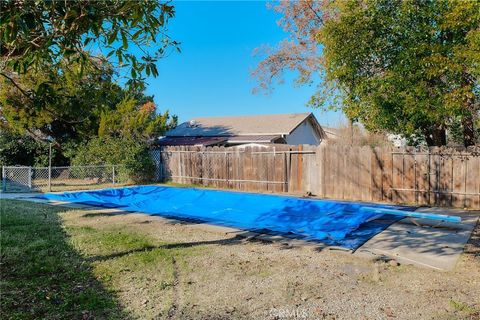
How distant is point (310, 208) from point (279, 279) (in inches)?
203

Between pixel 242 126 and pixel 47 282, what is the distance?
70.1 ft

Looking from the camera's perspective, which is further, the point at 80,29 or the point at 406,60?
the point at 406,60

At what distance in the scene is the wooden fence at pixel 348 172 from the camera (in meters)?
10.8

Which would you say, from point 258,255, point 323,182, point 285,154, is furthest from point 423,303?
point 285,154

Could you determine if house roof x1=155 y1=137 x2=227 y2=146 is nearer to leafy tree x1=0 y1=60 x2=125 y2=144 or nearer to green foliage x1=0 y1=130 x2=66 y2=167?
green foliage x1=0 y1=130 x2=66 y2=167

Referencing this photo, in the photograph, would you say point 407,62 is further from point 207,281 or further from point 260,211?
point 207,281

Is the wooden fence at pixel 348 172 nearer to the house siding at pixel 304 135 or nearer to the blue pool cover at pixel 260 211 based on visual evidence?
the blue pool cover at pixel 260 211

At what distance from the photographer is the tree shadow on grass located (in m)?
3.72

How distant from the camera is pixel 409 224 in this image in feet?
27.9

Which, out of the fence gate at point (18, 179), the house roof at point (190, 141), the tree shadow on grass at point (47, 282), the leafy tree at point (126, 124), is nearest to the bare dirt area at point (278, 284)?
the tree shadow on grass at point (47, 282)

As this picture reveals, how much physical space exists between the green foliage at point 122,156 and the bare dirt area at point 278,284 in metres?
11.4

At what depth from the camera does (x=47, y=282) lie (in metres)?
4.49

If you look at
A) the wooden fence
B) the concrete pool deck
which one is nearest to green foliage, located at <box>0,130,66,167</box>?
the wooden fence

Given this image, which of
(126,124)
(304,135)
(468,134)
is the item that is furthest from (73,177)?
(468,134)
